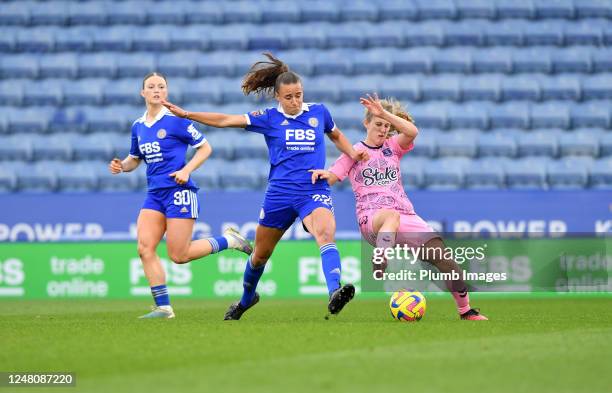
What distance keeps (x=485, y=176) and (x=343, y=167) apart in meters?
7.80

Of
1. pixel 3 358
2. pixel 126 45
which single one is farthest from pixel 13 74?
pixel 3 358

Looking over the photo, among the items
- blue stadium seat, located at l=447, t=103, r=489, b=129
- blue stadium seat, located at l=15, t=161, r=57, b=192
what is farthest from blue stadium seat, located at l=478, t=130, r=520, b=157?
blue stadium seat, located at l=15, t=161, r=57, b=192

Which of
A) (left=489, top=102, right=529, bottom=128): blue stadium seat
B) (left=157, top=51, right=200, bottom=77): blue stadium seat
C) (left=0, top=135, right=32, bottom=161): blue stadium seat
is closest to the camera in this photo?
(left=0, top=135, right=32, bottom=161): blue stadium seat

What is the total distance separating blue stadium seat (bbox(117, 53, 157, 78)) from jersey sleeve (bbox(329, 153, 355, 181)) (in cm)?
1016

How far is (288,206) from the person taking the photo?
854 centimetres

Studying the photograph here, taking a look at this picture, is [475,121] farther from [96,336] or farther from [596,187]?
[96,336]

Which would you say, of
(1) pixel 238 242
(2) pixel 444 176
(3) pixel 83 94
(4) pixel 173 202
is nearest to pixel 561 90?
(2) pixel 444 176

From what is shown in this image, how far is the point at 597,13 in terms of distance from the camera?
62.0ft

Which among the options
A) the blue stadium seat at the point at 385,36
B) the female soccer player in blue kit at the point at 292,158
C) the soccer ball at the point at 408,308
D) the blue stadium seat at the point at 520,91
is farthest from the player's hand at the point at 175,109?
the blue stadium seat at the point at 385,36

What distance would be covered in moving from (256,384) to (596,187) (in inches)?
476

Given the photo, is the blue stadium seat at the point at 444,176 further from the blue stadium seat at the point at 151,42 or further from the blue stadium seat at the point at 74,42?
the blue stadium seat at the point at 74,42

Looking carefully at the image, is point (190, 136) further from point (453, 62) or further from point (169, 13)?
point (169, 13)

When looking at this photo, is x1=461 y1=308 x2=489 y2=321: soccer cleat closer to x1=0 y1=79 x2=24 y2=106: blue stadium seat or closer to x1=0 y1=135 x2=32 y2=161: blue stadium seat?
x1=0 y1=135 x2=32 y2=161: blue stadium seat

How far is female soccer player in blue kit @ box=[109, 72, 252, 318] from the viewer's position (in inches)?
365
